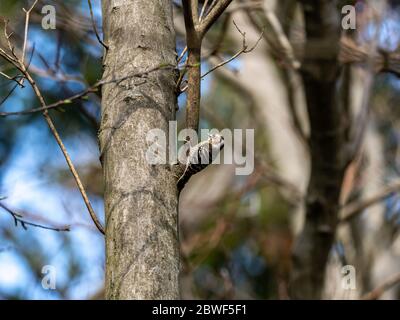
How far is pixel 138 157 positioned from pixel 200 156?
201mm

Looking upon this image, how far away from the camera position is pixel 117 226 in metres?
1.63

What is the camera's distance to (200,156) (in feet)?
5.94

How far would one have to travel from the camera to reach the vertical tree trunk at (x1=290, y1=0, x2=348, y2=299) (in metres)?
3.14

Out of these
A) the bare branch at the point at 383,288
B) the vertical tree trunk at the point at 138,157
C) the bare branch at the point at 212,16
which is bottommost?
the bare branch at the point at 383,288

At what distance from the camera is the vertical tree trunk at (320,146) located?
314 cm

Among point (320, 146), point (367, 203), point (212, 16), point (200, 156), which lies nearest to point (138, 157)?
point (200, 156)

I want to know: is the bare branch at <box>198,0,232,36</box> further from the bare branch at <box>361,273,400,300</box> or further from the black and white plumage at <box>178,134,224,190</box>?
the bare branch at <box>361,273,400,300</box>

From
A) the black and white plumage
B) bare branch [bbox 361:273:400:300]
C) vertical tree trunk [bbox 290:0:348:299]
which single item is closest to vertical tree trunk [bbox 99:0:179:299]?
the black and white plumage

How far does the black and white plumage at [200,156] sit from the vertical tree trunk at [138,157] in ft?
0.14

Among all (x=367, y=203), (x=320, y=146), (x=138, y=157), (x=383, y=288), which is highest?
(x=320, y=146)

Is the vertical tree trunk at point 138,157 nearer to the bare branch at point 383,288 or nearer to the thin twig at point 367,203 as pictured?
the thin twig at point 367,203

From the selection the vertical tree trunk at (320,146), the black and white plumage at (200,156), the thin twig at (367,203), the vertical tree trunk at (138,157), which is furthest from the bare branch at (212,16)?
the thin twig at (367,203)

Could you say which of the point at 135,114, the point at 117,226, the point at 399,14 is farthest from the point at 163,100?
the point at 399,14

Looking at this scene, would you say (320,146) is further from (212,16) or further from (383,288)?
(212,16)
